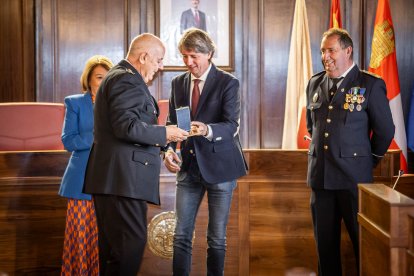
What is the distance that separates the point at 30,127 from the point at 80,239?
1651 mm

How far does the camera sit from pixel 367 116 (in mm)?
3375

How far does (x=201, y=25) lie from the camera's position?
602 cm

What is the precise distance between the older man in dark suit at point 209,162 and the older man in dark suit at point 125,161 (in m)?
0.38

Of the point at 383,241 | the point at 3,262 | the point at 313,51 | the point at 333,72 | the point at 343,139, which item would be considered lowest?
the point at 3,262

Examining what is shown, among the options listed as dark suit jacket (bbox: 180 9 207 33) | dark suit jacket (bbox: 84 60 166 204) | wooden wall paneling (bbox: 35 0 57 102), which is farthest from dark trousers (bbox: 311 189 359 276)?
wooden wall paneling (bbox: 35 0 57 102)

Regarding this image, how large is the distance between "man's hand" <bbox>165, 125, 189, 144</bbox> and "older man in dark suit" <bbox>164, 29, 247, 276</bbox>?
0.84 feet

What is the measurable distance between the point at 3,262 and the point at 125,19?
2951mm

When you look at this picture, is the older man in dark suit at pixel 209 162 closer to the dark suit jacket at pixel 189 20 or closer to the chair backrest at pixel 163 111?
the chair backrest at pixel 163 111

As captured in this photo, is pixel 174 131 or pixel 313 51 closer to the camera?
pixel 174 131

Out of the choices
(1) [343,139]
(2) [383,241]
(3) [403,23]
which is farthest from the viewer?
(3) [403,23]

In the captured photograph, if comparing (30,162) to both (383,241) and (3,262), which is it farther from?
(383,241)

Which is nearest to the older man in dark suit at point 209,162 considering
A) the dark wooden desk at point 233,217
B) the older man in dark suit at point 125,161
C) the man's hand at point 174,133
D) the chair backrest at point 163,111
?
the man's hand at point 174,133

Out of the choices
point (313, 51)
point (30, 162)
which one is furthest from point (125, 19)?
point (30, 162)

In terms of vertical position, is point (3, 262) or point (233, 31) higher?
point (233, 31)
